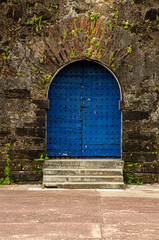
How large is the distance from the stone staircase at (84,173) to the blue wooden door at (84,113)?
484mm

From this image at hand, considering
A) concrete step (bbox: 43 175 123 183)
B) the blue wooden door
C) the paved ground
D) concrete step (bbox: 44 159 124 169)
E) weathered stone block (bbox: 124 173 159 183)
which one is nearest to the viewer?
the paved ground

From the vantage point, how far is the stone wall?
7.29m

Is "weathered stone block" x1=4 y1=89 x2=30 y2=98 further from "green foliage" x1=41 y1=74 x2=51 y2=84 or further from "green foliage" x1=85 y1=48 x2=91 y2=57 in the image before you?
"green foliage" x1=85 y1=48 x2=91 y2=57

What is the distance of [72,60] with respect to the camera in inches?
290

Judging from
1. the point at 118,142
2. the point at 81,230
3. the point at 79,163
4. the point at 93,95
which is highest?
the point at 93,95

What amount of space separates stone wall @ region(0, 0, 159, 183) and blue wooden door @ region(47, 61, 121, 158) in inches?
15.6

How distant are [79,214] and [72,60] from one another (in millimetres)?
3983

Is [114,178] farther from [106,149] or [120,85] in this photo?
[120,85]

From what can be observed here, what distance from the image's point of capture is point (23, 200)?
5.52 meters

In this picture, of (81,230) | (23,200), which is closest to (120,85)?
(23,200)

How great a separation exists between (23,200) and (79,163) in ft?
6.53

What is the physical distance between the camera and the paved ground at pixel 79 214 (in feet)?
12.4

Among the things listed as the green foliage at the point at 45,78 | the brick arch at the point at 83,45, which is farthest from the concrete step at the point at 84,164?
the brick arch at the point at 83,45

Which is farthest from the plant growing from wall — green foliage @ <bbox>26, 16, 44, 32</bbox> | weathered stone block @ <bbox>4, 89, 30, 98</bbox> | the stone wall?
green foliage @ <bbox>26, 16, 44, 32</bbox>
